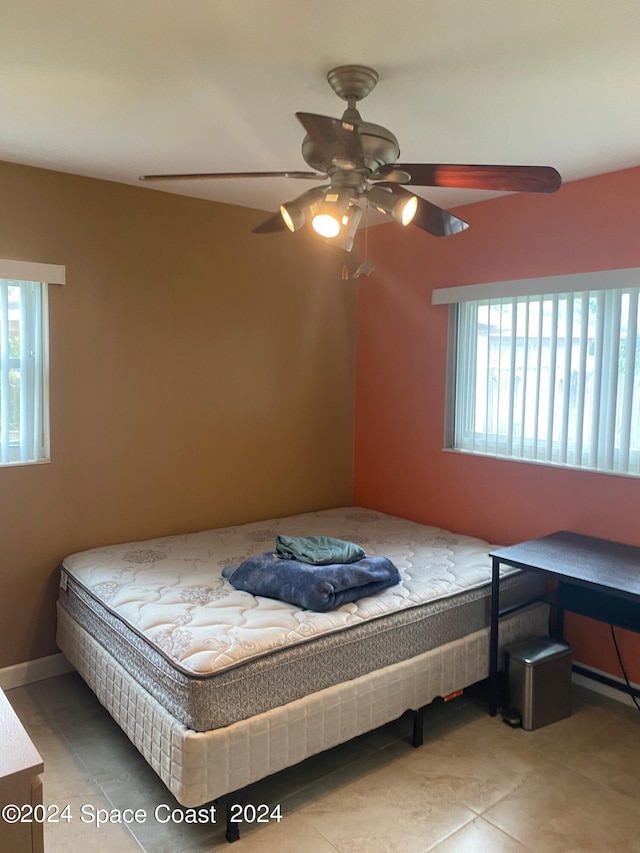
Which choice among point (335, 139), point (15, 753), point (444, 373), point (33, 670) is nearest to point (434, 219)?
point (335, 139)

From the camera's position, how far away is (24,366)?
294cm

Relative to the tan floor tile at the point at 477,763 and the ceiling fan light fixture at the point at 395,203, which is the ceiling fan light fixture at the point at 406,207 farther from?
the tan floor tile at the point at 477,763

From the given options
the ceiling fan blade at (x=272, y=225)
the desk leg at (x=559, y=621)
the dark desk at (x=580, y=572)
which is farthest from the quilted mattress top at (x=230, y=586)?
the ceiling fan blade at (x=272, y=225)

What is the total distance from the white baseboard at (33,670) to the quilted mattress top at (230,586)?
44 centimetres

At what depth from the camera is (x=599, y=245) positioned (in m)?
2.88

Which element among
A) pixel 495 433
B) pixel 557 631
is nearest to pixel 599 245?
pixel 495 433

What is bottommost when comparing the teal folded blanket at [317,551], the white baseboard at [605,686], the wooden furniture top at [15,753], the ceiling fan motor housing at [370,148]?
the white baseboard at [605,686]

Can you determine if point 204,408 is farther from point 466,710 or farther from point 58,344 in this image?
point 466,710

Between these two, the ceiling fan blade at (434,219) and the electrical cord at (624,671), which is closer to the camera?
the ceiling fan blade at (434,219)

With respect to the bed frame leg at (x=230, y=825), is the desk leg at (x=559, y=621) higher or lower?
higher

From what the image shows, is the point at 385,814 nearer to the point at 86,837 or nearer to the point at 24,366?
the point at 86,837

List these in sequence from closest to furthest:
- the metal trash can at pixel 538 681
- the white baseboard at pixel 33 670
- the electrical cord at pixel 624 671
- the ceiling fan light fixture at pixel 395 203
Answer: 1. the ceiling fan light fixture at pixel 395 203
2. the metal trash can at pixel 538 681
3. the electrical cord at pixel 624 671
4. the white baseboard at pixel 33 670

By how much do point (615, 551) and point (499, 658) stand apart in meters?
0.68

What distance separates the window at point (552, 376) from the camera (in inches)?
112
